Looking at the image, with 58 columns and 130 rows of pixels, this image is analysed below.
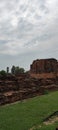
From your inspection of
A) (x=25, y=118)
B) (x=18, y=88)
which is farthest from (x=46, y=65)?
(x=25, y=118)

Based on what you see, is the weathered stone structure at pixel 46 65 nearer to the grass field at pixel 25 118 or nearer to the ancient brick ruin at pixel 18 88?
the ancient brick ruin at pixel 18 88

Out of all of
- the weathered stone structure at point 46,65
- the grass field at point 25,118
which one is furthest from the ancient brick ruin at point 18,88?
the weathered stone structure at point 46,65

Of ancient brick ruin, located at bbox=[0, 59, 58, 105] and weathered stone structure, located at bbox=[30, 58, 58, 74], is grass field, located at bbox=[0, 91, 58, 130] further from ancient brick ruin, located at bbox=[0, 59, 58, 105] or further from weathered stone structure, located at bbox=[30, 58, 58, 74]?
weathered stone structure, located at bbox=[30, 58, 58, 74]

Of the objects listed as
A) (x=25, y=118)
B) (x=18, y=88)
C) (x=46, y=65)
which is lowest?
(x=25, y=118)

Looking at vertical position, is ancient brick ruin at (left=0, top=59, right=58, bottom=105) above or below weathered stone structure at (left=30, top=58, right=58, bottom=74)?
below

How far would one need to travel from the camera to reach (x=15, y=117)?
9.88m

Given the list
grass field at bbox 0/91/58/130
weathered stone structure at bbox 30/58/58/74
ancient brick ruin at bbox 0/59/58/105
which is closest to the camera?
grass field at bbox 0/91/58/130

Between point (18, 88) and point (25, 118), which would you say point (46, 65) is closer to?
point (18, 88)

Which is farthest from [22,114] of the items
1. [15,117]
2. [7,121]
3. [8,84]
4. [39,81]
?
[39,81]

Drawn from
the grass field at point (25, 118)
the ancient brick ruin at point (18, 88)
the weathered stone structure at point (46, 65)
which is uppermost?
the weathered stone structure at point (46, 65)

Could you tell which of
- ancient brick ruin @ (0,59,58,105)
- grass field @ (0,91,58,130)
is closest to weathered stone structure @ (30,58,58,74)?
ancient brick ruin @ (0,59,58,105)

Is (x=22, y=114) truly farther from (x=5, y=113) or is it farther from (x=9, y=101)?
(x=9, y=101)

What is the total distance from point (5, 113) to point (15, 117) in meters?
0.92

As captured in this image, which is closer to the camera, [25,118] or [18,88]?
[25,118]
